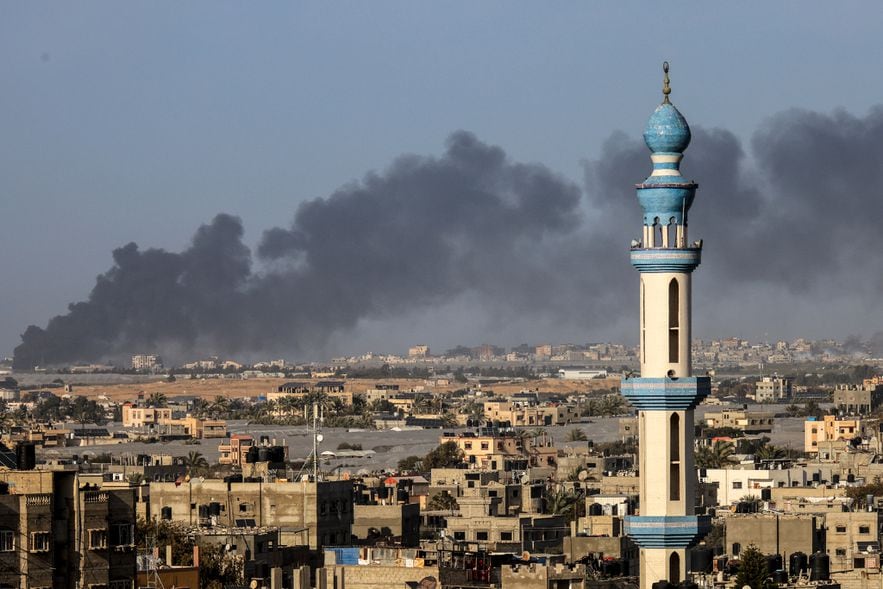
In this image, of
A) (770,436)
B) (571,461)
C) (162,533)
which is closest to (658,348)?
(162,533)

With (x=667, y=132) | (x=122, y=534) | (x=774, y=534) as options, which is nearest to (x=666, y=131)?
(x=667, y=132)

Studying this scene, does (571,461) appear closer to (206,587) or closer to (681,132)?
(206,587)

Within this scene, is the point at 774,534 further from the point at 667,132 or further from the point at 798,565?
the point at 667,132

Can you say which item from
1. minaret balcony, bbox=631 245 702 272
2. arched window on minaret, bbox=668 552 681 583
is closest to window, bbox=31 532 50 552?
arched window on minaret, bbox=668 552 681 583

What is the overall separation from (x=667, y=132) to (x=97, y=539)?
36.7ft

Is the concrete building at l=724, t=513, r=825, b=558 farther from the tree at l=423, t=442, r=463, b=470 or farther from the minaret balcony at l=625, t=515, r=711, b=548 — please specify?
the tree at l=423, t=442, r=463, b=470

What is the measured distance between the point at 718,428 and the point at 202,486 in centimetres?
9826

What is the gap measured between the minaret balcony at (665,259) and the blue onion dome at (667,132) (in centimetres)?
175

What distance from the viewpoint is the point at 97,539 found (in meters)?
45.6

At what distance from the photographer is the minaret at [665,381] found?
147ft

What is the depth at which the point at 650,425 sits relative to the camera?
45250 mm

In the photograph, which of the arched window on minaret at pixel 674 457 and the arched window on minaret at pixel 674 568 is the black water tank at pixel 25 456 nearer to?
the arched window on minaret at pixel 674 457

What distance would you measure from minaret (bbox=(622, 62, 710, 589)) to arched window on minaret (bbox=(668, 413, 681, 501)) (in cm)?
2

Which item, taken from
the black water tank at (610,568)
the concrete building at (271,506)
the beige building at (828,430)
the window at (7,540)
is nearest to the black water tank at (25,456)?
the window at (7,540)
